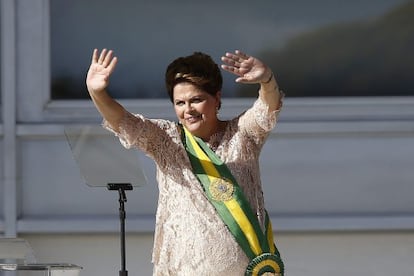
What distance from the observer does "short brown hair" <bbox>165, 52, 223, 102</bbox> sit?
5766 millimetres

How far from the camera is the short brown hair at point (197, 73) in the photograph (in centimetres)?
577

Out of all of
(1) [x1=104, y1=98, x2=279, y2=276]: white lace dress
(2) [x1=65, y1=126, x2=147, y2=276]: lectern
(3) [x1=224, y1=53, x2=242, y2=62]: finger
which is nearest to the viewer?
(3) [x1=224, y1=53, x2=242, y2=62]: finger

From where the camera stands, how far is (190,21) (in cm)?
898

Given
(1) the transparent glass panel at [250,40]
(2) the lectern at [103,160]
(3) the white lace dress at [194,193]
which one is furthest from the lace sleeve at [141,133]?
(1) the transparent glass panel at [250,40]

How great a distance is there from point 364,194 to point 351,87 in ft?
2.05

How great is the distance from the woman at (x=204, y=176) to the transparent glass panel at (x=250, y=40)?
310 cm

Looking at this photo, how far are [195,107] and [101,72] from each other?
0.37m

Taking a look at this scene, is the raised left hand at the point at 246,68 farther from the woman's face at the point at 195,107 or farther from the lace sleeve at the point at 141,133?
the lace sleeve at the point at 141,133

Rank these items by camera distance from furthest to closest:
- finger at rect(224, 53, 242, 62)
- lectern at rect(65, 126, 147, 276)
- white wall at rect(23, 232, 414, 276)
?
white wall at rect(23, 232, 414, 276) < lectern at rect(65, 126, 147, 276) < finger at rect(224, 53, 242, 62)

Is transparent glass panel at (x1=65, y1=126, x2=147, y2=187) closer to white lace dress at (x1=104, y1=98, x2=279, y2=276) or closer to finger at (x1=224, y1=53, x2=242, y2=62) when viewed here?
white lace dress at (x1=104, y1=98, x2=279, y2=276)

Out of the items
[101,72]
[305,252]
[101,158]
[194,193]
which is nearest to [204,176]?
[194,193]

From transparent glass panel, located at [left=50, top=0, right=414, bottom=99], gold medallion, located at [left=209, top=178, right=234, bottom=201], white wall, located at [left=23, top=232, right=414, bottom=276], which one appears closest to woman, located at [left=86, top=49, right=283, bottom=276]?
gold medallion, located at [left=209, top=178, right=234, bottom=201]

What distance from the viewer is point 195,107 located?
575 centimetres

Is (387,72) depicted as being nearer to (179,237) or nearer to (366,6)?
(366,6)
